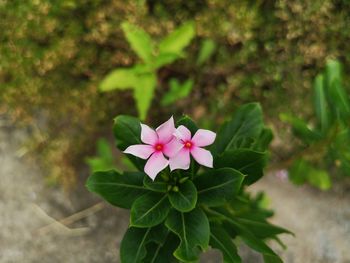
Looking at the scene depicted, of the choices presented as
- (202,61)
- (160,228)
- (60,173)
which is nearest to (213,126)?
(202,61)

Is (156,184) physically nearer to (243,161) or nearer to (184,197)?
(184,197)

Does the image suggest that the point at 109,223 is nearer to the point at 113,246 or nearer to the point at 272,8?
the point at 113,246

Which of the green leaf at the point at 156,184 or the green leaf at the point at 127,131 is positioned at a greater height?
the green leaf at the point at 127,131

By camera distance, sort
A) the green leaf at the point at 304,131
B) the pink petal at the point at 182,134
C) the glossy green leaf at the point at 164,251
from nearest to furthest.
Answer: the pink petal at the point at 182,134 < the glossy green leaf at the point at 164,251 < the green leaf at the point at 304,131

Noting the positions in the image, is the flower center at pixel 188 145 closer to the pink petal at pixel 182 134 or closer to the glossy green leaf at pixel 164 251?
the pink petal at pixel 182 134

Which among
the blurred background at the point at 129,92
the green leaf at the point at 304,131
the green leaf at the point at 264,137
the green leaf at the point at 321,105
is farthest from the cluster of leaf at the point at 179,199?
the blurred background at the point at 129,92

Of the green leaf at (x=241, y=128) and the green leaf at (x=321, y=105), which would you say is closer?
the green leaf at (x=241, y=128)
